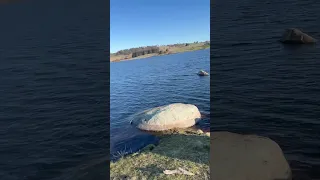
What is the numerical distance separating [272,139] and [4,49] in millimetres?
11032

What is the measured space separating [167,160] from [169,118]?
1864 mm

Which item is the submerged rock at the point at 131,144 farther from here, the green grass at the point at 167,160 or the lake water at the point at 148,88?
the green grass at the point at 167,160

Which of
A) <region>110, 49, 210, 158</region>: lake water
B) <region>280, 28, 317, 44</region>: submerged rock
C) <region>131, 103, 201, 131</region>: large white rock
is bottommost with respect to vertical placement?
<region>131, 103, 201, 131</region>: large white rock

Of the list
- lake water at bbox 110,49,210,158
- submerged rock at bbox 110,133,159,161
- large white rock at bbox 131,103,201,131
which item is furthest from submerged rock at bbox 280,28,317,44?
submerged rock at bbox 110,133,159,161

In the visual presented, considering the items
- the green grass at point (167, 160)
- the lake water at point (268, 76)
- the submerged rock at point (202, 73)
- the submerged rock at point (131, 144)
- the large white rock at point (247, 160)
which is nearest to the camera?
the large white rock at point (247, 160)

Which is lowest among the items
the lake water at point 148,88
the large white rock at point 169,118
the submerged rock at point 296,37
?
the large white rock at point 169,118

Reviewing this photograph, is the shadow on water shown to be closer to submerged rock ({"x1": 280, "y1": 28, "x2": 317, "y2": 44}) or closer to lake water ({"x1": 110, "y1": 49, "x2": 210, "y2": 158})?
lake water ({"x1": 110, "y1": 49, "x2": 210, "y2": 158})

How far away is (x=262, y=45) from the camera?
301 inches

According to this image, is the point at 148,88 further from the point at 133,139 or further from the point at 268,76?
the point at 268,76

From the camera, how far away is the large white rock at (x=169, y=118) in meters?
7.55

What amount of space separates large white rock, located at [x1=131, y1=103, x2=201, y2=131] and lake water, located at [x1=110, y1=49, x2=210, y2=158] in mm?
239

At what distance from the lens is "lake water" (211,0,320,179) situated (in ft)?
21.0

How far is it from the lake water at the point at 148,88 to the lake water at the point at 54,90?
0.40 metres

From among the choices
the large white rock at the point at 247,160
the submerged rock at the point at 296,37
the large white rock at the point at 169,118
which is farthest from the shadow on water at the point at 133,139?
the submerged rock at the point at 296,37
